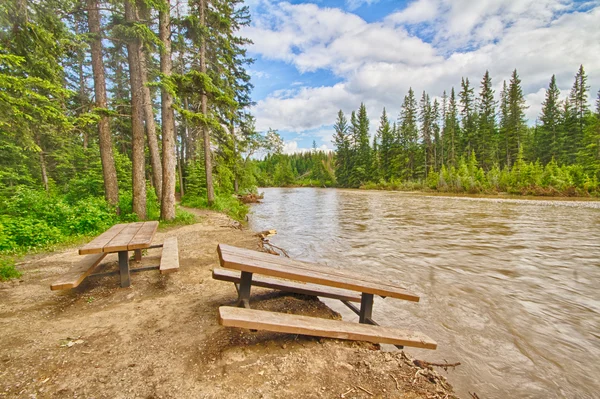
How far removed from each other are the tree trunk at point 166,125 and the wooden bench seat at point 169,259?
4.73 m

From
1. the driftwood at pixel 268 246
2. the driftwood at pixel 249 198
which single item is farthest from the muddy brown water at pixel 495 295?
the driftwood at pixel 249 198

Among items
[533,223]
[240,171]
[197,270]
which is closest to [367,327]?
[197,270]

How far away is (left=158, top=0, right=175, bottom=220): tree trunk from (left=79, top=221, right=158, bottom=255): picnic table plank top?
482 centimetres

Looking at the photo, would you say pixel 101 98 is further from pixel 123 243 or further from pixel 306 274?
pixel 306 274

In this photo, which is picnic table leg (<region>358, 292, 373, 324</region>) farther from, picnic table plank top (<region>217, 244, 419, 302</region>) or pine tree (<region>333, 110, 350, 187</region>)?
pine tree (<region>333, 110, 350, 187</region>)

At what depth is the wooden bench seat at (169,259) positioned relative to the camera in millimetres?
3510

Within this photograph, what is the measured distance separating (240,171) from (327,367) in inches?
725

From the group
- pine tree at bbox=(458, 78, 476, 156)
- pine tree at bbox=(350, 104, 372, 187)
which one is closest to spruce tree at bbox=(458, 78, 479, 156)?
pine tree at bbox=(458, 78, 476, 156)

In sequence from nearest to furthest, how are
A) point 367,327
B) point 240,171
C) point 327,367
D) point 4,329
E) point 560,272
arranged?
1. point 327,367
2. point 367,327
3. point 4,329
4. point 560,272
5. point 240,171

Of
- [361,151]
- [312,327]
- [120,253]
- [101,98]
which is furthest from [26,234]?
[361,151]

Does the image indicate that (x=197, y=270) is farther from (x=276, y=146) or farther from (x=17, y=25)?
(x=276, y=146)

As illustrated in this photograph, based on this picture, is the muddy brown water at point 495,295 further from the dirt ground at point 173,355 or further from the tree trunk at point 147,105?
the tree trunk at point 147,105

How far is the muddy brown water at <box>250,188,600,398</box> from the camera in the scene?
286 centimetres

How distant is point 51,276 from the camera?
4.73 meters
